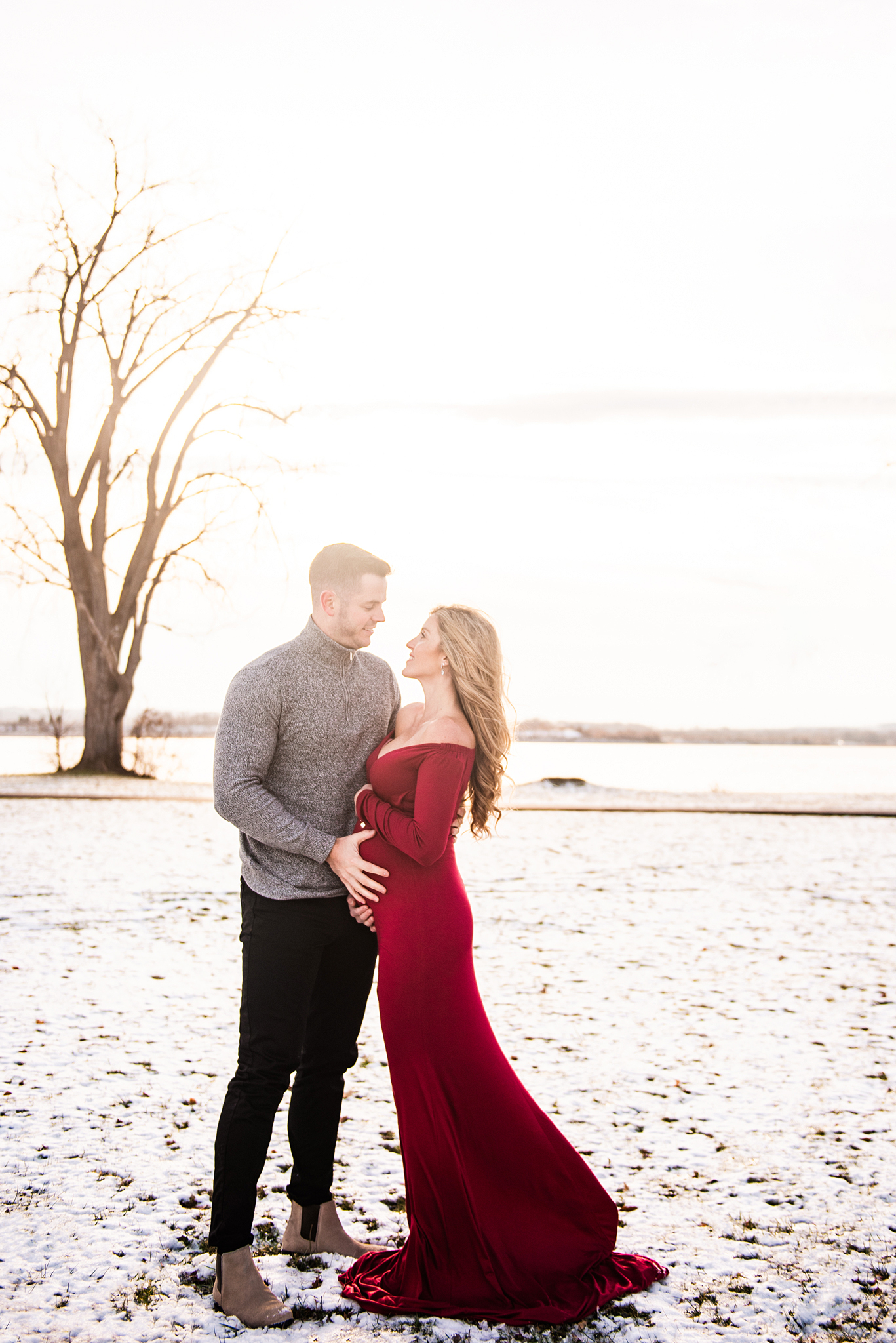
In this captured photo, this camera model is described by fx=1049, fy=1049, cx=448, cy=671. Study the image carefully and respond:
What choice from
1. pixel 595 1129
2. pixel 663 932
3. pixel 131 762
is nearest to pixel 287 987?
pixel 595 1129

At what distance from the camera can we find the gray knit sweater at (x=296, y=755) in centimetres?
329

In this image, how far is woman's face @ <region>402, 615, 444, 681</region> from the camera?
3455 mm

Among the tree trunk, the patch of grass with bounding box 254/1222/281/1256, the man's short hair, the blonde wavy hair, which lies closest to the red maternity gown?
the blonde wavy hair

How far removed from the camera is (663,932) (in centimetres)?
894

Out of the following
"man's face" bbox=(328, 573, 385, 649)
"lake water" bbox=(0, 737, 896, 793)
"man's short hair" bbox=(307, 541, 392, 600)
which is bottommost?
"lake water" bbox=(0, 737, 896, 793)

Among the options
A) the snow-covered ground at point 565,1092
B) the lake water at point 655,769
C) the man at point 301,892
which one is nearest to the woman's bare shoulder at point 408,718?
the man at point 301,892

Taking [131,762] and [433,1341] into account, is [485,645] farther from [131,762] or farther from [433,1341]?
[131,762]

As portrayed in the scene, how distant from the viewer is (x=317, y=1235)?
142 inches

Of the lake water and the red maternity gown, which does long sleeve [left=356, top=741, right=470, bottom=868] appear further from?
the lake water

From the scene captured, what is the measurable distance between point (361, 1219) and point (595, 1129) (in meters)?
1.34

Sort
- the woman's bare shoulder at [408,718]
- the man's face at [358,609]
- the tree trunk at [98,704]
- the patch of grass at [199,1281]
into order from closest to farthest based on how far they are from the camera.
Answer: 1. the patch of grass at [199,1281]
2. the man's face at [358,609]
3. the woman's bare shoulder at [408,718]
4. the tree trunk at [98,704]

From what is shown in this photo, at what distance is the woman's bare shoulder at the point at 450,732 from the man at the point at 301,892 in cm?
31

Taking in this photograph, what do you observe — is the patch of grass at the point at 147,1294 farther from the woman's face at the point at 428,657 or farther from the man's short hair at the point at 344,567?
the man's short hair at the point at 344,567

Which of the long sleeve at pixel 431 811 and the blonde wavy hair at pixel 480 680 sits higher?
the blonde wavy hair at pixel 480 680
